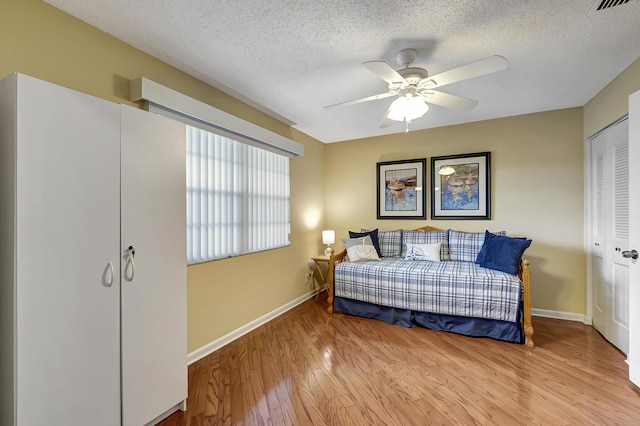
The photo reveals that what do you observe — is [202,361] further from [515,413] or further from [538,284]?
[538,284]

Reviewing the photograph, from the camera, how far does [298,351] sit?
Result: 2615 millimetres

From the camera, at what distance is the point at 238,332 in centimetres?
291

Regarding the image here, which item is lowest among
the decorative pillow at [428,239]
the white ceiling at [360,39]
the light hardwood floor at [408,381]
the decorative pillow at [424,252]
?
the light hardwood floor at [408,381]

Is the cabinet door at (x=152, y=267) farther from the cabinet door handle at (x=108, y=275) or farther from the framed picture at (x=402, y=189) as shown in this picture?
the framed picture at (x=402, y=189)

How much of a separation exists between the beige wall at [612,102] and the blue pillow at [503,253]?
136 centimetres

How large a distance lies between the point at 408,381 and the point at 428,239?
7.16ft

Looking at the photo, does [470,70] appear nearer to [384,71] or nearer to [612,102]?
[384,71]

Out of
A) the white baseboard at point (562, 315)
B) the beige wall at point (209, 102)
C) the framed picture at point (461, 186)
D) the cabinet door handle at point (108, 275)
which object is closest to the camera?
the cabinet door handle at point (108, 275)

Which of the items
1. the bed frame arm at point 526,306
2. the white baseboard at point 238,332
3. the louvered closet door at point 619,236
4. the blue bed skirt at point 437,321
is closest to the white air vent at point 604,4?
the louvered closet door at point 619,236

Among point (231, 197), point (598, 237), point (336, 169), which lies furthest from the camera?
point (336, 169)

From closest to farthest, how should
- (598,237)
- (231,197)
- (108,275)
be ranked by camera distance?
(108,275), (231,197), (598,237)

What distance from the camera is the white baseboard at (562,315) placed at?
10.6ft

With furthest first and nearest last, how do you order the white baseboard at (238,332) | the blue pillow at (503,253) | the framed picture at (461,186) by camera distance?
1. the framed picture at (461,186)
2. the blue pillow at (503,253)
3. the white baseboard at (238,332)

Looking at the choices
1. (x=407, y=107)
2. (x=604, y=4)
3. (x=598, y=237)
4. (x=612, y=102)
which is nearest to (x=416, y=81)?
(x=407, y=107)
